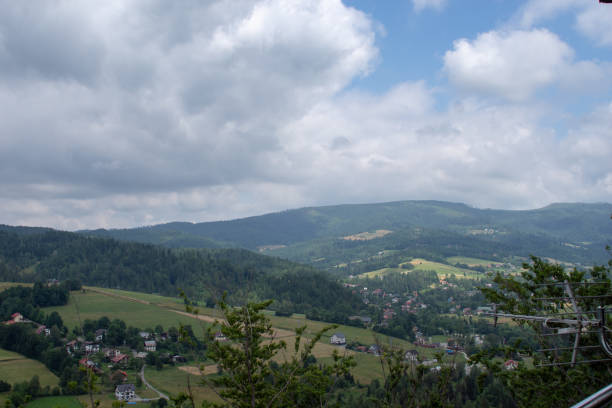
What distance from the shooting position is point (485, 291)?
44.3 ft

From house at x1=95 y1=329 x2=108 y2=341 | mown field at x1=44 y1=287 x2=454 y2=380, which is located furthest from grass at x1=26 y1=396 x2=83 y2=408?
mown field at x1=44 y1=287 x2=454 y2=380

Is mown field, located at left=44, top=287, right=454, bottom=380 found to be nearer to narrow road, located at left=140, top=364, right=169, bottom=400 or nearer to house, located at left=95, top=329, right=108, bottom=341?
house, located at left=95, top=329, right=108, bottom=341

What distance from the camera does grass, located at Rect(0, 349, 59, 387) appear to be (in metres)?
37.7

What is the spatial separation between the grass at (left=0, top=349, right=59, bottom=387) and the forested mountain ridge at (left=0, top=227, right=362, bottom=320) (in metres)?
49.3

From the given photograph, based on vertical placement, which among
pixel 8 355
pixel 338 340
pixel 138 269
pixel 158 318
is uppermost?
pixel 138 269

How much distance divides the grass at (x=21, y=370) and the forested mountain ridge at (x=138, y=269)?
1941 inches

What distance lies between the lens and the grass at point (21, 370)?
37719mm

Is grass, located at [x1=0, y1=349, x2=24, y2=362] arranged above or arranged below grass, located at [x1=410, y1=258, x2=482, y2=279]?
above

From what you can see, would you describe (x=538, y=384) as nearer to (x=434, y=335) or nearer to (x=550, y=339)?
(x=550, y=339)

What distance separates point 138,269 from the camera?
463ft

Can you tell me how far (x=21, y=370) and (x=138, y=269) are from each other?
345 feet

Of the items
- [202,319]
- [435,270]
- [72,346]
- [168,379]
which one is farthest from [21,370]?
[435,270]

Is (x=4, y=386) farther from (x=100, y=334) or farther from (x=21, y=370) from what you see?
(x=100, y=334)

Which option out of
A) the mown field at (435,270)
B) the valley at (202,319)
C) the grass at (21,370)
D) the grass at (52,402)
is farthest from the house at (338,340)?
the mown field at (435,270)
